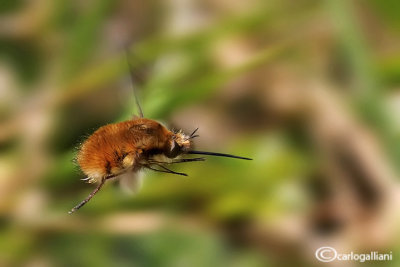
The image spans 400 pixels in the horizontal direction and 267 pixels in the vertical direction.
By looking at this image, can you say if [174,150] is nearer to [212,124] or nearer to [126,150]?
[126,150]

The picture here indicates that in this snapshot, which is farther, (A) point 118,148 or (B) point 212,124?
(B) point 212,124

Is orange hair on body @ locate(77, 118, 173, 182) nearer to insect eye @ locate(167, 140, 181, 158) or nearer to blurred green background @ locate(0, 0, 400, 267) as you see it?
insect eye @ locate(167, 140, 181, 158)

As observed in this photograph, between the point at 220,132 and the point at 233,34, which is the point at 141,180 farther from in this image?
the point at 233,34

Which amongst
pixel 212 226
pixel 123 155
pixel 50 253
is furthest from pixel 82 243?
pixel 123 155

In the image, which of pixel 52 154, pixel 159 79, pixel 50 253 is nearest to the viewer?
pixel 50 253

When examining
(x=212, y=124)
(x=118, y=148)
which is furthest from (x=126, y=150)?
(x=212, y=124)

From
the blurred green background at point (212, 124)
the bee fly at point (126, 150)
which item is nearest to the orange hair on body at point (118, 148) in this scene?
the bee fly at point (126, 150)

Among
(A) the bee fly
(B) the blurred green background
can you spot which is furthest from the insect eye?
(B) the blurred green background

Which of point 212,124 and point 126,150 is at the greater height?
point 212,124
